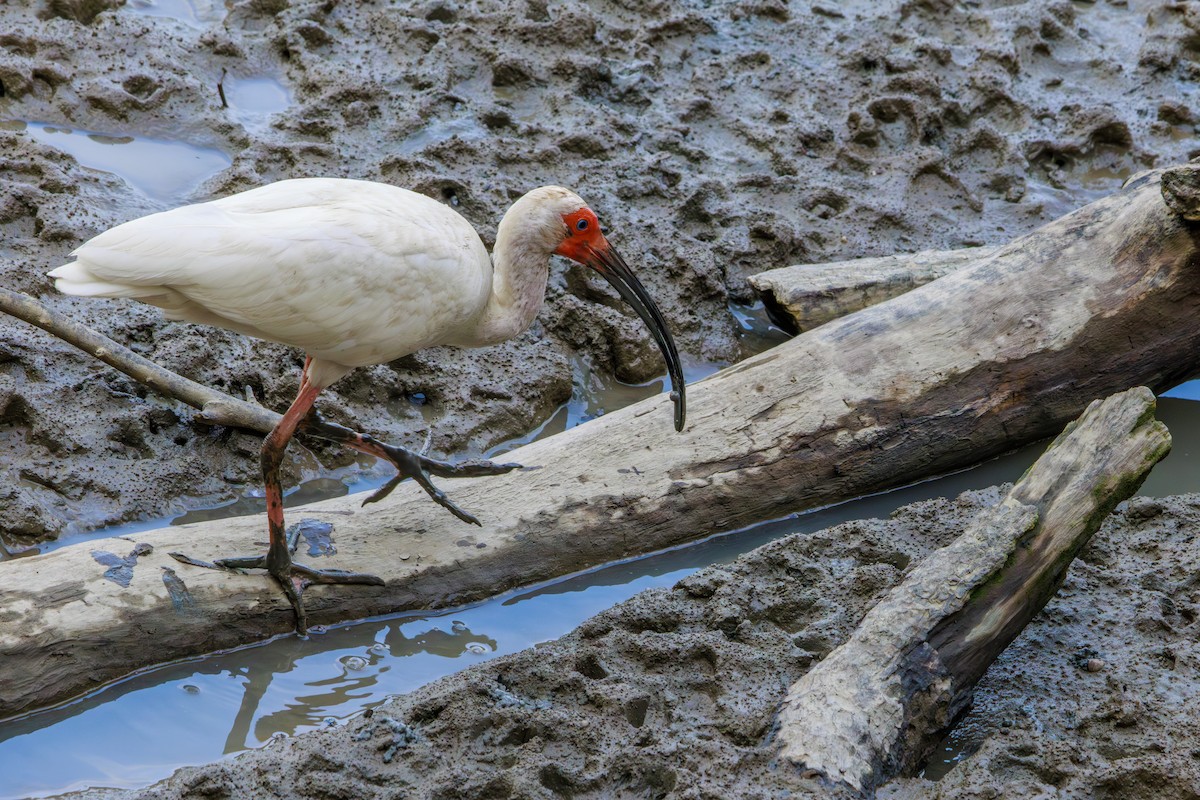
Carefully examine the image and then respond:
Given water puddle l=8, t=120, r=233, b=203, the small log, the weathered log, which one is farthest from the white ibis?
water puddle l=8, t=120, r=233, b=203

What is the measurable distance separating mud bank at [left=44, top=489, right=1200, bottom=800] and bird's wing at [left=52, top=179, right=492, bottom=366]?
3.81ft

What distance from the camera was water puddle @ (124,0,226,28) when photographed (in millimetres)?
6695

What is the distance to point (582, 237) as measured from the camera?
4270mm

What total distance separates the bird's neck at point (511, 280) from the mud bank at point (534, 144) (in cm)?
77

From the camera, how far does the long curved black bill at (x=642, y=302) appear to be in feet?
Answer: 14.1

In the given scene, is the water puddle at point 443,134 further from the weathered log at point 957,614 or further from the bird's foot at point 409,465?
the weathered log at point 957,614

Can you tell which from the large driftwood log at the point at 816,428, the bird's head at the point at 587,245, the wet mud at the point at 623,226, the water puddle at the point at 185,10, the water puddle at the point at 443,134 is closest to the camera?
the wet mud at the point at 623,226

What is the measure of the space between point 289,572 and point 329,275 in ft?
3.13

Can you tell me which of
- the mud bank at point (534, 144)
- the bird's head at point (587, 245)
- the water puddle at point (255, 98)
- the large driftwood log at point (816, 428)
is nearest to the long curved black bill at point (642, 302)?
the bird's head at point (587, 245)

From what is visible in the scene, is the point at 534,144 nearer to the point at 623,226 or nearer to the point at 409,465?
the point at 623,226

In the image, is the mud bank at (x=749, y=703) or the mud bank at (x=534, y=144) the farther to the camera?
the mud bank at (x=534, y=144)

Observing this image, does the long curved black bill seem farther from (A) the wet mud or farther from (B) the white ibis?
(A) the wet mud

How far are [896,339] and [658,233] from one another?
1579 mm

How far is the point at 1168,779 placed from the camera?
2.98 m
